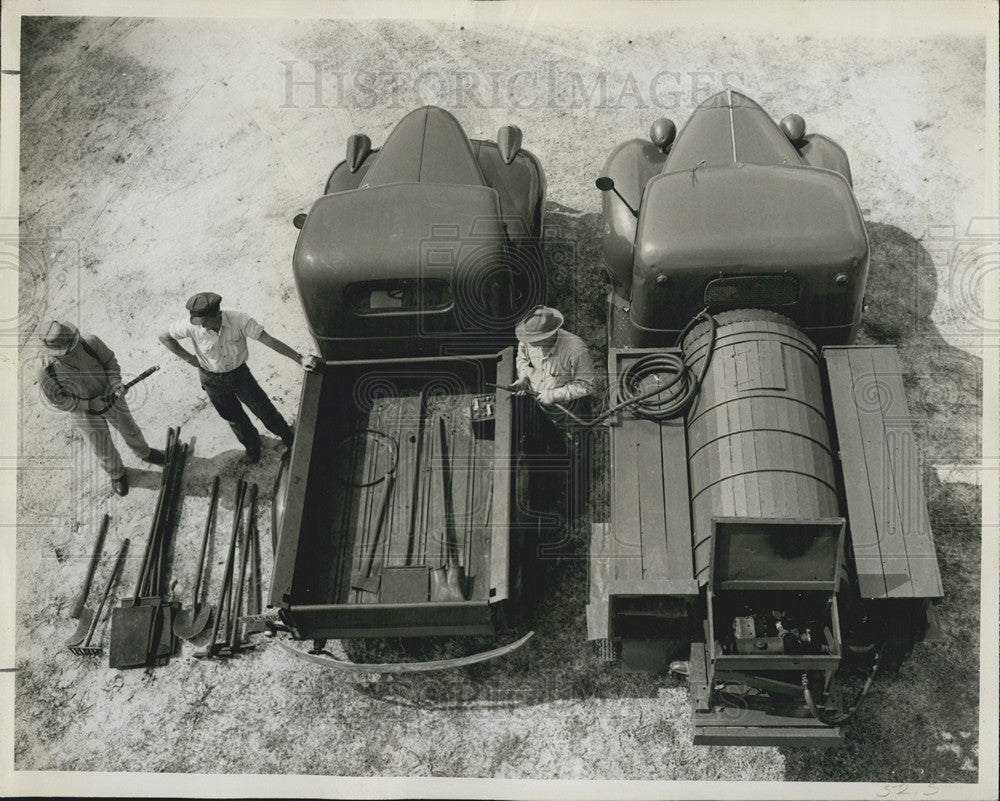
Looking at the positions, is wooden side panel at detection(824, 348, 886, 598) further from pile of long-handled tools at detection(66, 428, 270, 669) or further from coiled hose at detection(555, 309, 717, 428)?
pile of long-handled tools at detection(66, 428, 270, 669)

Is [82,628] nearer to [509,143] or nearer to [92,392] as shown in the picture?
[92,392]

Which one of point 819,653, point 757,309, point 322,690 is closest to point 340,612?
point 322,690

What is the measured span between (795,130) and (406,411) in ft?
12.5

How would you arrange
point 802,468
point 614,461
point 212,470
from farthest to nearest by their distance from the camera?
point 212,470
point 614,461
point 802,468

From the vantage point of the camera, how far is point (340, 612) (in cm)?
511

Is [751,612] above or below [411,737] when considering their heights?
above

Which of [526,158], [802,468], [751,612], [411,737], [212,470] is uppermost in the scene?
[526,158]

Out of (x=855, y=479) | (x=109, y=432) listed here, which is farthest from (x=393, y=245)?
(x=855, y=479)

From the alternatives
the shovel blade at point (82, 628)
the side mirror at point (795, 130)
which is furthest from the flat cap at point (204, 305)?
the side mirror at point (795, 130)

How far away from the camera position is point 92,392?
636cm

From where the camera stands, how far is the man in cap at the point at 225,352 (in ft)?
19.0

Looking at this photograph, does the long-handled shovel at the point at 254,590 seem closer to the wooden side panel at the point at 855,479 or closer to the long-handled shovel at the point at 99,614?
the long-handled shovel at the point at 99,614

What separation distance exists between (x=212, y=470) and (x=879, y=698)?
5150mm

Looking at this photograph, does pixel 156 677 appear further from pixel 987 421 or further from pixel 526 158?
pixel 987 421
